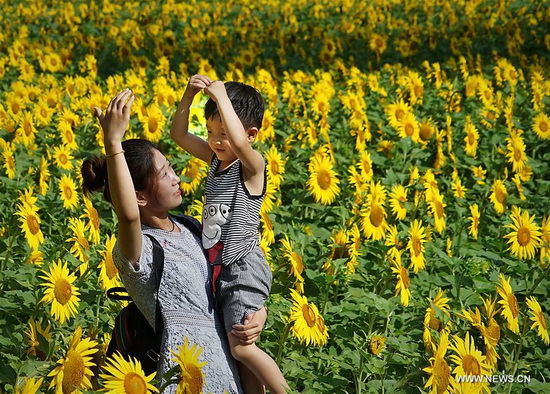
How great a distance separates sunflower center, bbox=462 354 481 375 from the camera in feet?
8.30

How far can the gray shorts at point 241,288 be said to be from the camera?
8.48 ft

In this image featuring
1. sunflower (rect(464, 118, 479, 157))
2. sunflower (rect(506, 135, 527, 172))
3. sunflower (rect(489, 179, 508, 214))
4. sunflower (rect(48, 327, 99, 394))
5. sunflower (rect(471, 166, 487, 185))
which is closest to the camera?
sunflower (rect(48, 327, 99, 394))

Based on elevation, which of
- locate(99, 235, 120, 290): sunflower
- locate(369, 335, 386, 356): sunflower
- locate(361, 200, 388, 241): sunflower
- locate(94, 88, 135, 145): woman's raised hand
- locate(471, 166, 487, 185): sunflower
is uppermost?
locate(94, 88, 135, 145): woman's raised hand

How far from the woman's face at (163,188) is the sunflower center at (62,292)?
43 cm

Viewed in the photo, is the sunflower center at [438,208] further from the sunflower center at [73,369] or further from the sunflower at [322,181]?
the sunflower center at [73,369]

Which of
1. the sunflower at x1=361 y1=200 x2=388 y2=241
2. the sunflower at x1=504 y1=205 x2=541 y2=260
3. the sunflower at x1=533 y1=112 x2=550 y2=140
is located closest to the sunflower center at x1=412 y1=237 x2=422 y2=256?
the sunflower at x1=361 y1=200 x2=388 y2=241

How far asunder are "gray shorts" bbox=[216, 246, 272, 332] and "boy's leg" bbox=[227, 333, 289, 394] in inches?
2.3

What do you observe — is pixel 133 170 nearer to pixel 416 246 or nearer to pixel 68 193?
pixel 68 193

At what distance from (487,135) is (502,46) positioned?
4.08 meters

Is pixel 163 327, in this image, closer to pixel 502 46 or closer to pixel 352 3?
pixel 502 46

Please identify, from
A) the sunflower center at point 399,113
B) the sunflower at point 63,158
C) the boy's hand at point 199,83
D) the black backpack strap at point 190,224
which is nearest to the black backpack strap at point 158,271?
the black backpack strap at point 190,224

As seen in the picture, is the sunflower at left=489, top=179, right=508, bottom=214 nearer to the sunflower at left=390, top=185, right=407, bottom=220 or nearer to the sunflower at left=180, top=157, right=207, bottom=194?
the sunflower at left=390, top=185, right=407, bottom=220

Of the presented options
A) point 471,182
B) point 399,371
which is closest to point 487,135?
point 471,182

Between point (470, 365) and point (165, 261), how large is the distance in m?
0.94
